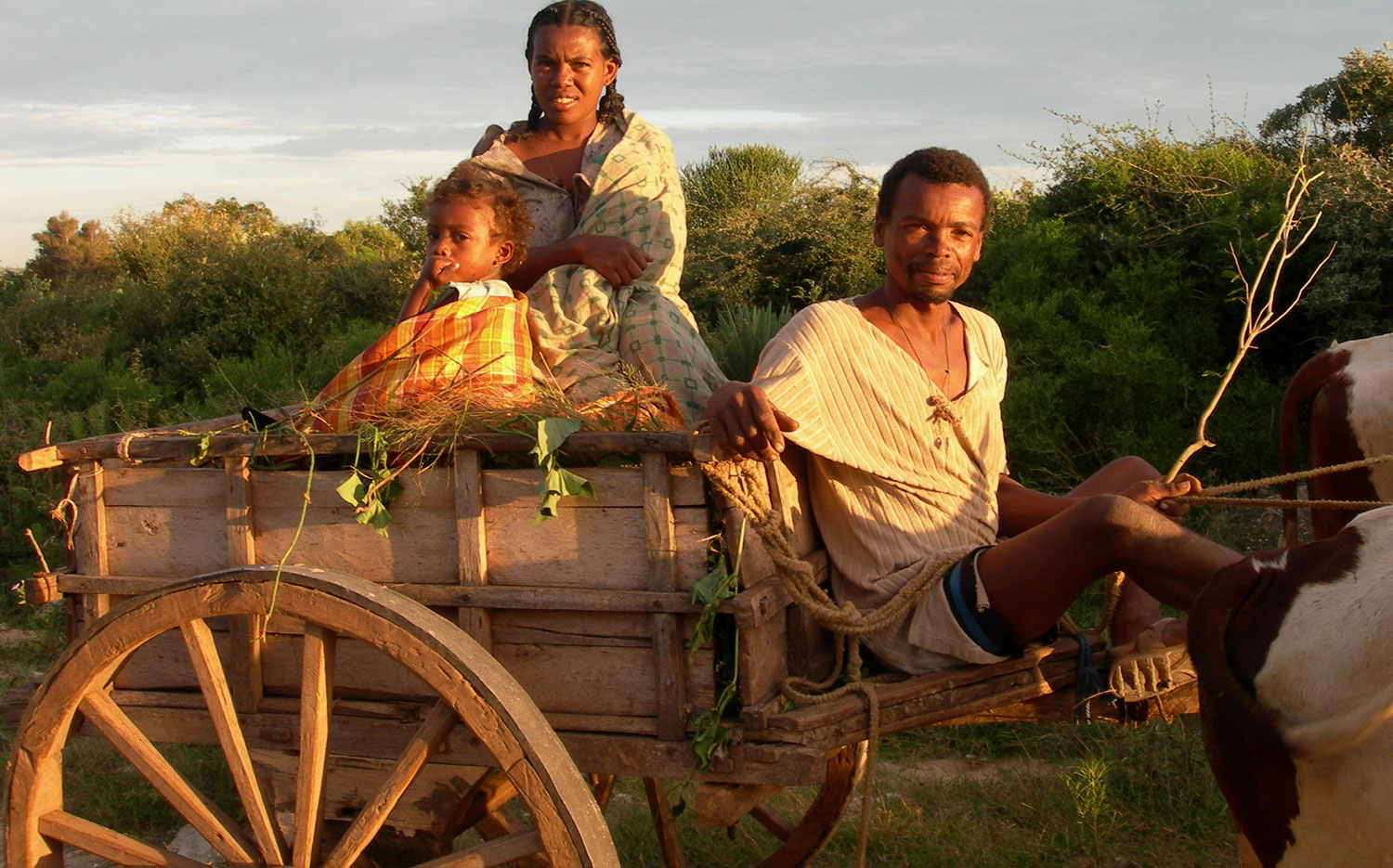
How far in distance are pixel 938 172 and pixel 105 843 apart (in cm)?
230

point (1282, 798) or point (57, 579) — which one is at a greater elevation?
point (57, 579)

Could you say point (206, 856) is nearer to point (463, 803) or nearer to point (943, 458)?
point (463, 803)

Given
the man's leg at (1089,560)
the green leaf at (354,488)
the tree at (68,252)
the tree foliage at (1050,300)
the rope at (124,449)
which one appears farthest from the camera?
the tree at (68,252)

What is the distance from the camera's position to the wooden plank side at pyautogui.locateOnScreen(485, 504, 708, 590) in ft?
7.02

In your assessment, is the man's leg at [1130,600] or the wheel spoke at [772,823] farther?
the wheel spoke at [772,823]

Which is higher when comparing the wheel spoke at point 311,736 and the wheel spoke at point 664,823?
the wheel spoke at point 311,736

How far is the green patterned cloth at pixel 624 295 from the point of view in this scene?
119 inches

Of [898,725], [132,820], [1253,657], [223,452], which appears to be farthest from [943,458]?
[132,820]

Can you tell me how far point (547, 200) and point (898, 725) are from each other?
78.2 inches

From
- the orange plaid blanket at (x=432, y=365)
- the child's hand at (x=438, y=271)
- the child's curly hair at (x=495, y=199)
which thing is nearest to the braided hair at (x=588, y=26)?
the child's curly hair at (x=495, y=199)

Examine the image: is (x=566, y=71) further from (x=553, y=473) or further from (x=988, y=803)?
(x=988, y=803)

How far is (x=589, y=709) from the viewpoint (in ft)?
7.43

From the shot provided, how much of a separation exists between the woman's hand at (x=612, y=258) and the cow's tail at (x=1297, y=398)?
2.15 m

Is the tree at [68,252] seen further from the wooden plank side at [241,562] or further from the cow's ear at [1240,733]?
the cow's ear at [1240,733]
